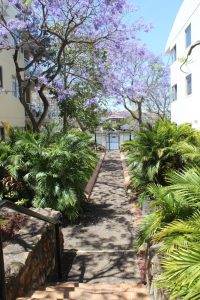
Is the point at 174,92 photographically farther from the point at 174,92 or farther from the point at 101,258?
the point at 101,258

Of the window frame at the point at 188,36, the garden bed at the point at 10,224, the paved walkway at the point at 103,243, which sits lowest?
the paved walkway at the point at 103,243

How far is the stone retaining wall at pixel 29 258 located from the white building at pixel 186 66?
10310 millimetres

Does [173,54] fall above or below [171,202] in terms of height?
above

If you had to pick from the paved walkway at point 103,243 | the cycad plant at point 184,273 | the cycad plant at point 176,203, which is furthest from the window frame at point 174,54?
the cycad plant at point 184,273

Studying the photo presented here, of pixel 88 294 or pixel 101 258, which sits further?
pixel 101 258

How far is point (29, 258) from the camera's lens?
194 inches

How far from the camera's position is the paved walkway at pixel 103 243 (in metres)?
6.33

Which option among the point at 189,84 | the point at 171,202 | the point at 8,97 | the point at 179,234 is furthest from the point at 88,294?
the point at 8,97

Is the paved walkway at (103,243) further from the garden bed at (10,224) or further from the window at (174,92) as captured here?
the window at (174,92)

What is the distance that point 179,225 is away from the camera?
154 inches

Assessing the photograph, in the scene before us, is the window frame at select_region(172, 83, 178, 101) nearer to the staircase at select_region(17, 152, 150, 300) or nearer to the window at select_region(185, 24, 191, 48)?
the window at select_region(185, 24, 191, 48)

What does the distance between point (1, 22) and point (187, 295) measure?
14.3 meters

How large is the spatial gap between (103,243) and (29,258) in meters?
3.10

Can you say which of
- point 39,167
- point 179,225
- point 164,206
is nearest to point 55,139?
point 39,167
